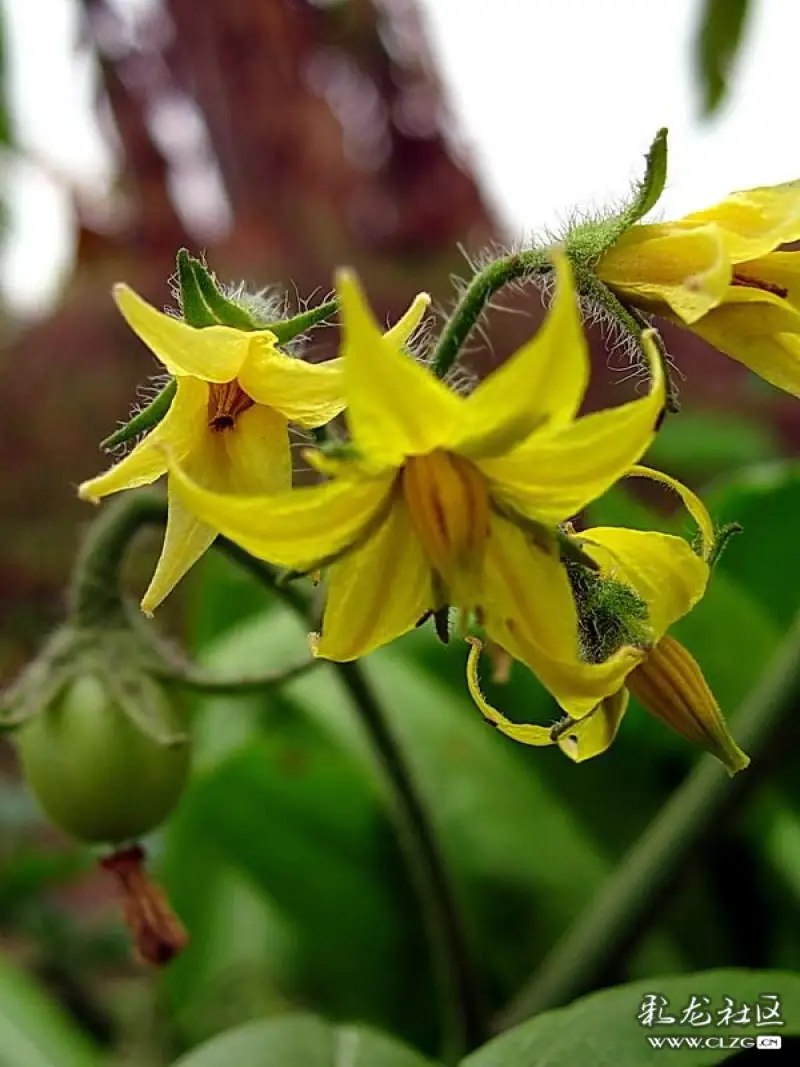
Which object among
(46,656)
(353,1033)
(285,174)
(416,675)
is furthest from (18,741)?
(285,174)

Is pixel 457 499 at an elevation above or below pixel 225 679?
above

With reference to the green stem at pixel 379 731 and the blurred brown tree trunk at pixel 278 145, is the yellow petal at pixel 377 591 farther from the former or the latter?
the blurred brown tree trunk at pixel 278 145

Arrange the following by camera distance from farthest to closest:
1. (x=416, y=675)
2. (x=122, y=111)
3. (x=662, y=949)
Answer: (x=122, y=111) < (x=416, y=675) < (x=662, y=949)

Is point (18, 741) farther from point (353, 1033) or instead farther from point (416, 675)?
point (416, 675)

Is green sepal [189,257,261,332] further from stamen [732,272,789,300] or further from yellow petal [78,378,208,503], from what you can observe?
stamen [732,272,789,300]

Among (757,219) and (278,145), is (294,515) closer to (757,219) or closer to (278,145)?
(757,219)

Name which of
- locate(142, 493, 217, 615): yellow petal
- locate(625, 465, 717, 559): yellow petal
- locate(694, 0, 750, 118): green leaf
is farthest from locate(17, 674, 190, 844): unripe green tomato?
locate(694, 0, 750, 118): green leaf

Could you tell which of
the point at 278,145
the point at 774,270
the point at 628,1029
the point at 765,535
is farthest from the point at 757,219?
the point at 278,145
